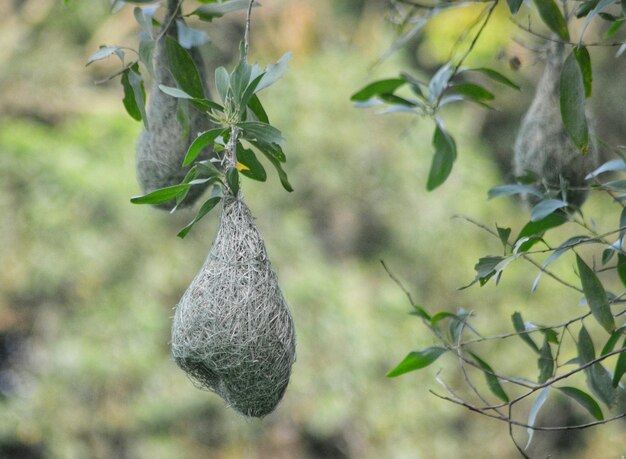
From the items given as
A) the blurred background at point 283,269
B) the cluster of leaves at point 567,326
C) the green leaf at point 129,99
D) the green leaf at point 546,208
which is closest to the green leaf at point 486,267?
the cluster of leaves at point 567,326

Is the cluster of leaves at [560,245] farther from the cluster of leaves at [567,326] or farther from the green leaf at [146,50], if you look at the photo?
the green leaf at [146,50]

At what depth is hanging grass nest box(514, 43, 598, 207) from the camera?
1789mm

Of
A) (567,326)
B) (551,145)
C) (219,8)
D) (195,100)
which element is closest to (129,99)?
(219,8)

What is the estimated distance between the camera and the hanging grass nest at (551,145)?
1789mm

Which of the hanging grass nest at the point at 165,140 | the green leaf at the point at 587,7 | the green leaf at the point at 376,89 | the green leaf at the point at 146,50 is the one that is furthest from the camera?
the green leaf at the point at 376,89

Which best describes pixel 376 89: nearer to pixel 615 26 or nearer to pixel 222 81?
pixel 615 26

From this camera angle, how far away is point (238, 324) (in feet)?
4.31

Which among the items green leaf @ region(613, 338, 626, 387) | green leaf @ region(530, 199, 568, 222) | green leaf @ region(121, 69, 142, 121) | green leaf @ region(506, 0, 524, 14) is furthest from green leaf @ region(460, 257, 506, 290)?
green leaf @ region(121, 69, 142, 121)

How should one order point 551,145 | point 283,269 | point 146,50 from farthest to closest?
point 283,269, point 551,145, point 146,50

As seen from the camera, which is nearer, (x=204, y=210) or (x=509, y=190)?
(x=204, y=210)

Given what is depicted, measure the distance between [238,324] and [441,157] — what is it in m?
0.58

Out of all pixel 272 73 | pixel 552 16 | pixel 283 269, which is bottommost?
pixel 283 269

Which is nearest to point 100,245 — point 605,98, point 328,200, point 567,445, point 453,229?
point 328,200

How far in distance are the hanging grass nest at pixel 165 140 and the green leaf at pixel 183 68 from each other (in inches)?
9.4
